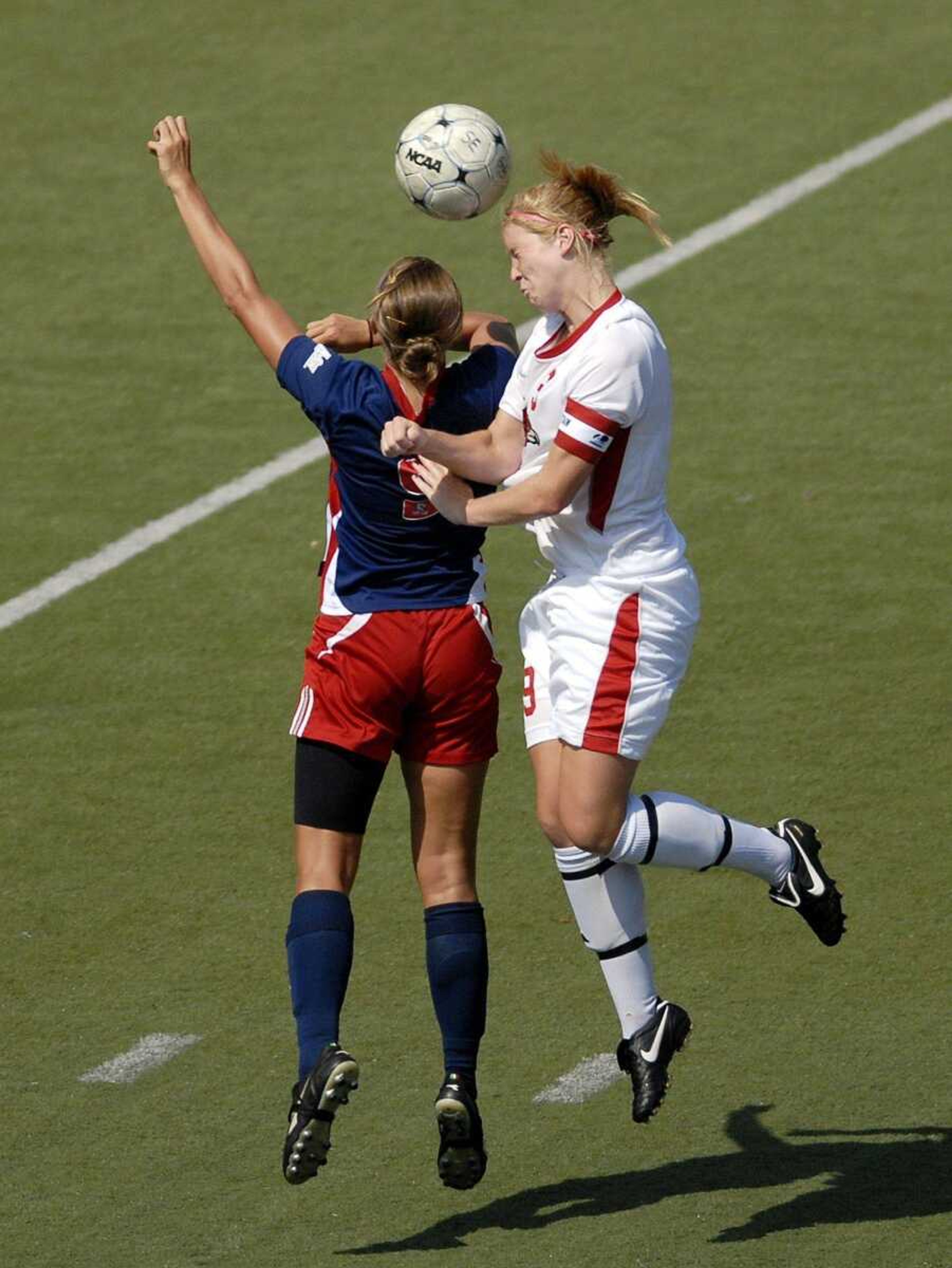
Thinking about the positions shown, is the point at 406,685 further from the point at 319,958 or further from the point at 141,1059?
the point at 141,1059

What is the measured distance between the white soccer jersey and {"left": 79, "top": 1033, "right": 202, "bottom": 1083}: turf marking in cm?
187

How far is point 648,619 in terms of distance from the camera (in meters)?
5.89

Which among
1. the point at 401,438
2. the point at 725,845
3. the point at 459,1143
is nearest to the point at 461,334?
the point at 401,438

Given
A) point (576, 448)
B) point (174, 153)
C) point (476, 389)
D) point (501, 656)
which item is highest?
point (174, 153)

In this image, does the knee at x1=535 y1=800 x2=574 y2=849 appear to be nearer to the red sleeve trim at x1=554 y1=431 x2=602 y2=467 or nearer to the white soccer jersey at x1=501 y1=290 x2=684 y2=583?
the white soccer jersey at x1=501 y1=290 x2=684 y2=583

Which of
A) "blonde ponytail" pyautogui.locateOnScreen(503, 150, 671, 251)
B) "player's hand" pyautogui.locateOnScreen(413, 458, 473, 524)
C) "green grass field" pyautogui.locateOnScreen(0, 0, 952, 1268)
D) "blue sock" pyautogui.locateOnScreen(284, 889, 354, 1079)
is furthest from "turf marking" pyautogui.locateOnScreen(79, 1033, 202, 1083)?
"blonde ponytail" pyautogui.locateOnScreen(503, 150, 671, 251)

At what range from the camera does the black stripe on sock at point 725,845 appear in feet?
20.3

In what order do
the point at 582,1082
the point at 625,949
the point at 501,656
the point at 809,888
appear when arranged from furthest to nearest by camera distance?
the point at 501,656, the point at 582,1082, the point at 809,888, the point at 625,949

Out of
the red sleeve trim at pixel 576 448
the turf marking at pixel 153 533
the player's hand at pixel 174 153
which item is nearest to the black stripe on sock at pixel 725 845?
the red sleeve trim at pixel 576 448

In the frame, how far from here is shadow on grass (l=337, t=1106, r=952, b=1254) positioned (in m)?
5.85

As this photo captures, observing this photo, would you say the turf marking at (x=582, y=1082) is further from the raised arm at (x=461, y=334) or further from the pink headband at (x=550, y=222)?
the pink headband at (x=550, y=222)

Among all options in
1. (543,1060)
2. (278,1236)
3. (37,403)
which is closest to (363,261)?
(37,403)

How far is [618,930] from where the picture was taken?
6066mm

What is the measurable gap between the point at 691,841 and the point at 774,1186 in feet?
2.92
